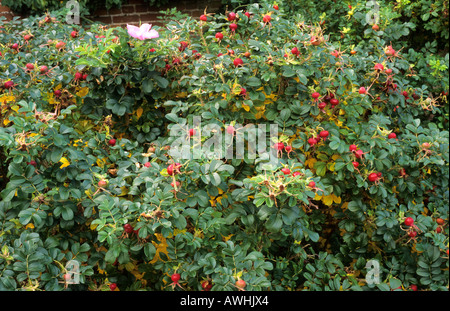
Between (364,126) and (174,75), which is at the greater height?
(174,75)

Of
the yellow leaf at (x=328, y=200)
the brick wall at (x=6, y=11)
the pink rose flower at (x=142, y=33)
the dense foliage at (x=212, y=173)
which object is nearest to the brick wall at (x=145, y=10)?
the brick wall at (x=6, y=11)

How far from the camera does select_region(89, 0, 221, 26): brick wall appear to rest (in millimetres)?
3994

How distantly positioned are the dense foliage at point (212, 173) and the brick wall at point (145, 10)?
6.75 ft

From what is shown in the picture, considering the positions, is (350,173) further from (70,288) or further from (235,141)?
(70,288)

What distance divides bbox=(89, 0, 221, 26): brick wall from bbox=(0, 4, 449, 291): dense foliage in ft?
6.75

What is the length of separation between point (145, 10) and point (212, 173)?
3.07 meters

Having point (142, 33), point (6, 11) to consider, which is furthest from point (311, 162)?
point (6, 11)

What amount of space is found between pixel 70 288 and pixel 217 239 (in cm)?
50

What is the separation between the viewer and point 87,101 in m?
1.79

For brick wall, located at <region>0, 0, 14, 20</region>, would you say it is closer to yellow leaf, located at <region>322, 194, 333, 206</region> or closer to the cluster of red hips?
the cluster of red hips

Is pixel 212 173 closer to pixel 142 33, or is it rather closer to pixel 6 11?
pixel 142 33

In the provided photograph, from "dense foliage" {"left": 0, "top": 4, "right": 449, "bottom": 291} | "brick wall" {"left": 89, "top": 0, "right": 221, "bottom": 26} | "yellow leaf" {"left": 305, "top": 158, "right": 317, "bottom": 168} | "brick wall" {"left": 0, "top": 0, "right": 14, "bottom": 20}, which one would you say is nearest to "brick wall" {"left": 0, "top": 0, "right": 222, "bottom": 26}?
"brick wall" {"left": 89, "top": 0, "right": 221, "bottom": 26}

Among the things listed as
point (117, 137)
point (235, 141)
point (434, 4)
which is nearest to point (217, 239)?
point (235, 141)

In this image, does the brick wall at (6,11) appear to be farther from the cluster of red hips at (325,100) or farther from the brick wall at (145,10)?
the cluster of red hips at (325,100)
